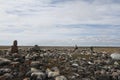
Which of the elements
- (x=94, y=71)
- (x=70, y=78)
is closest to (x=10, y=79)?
(x=70, y=78)

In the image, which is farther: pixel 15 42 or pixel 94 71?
pixel 15 42

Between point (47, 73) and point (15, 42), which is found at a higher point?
point (15, 42)

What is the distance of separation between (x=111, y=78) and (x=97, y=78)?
4.29 feet

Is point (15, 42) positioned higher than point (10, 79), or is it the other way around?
point (15, 42)

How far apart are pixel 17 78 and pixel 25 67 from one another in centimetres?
304

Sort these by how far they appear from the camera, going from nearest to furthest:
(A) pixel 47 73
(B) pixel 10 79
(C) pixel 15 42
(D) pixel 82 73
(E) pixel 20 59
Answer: (B) pixel 10 79 → (A) pixel 47 73 → (D) pixel 82 73 → (E) pixel 20 59 → (C) pixel 15 42

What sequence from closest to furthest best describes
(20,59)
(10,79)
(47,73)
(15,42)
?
(10,79), (47,73), (20,59), (15,42)

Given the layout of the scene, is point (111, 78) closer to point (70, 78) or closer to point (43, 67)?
point (70, 78)

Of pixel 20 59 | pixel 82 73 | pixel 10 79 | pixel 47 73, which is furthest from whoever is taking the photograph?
pixel 20 59

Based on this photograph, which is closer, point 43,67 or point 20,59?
point 43,67

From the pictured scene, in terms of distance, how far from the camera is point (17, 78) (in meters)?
20.7

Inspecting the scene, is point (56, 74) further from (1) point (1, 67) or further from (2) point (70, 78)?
(1) point (1, 67)

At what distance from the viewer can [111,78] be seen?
75.5 feet

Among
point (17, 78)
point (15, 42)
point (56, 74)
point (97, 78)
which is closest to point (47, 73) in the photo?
point (56, 74)
